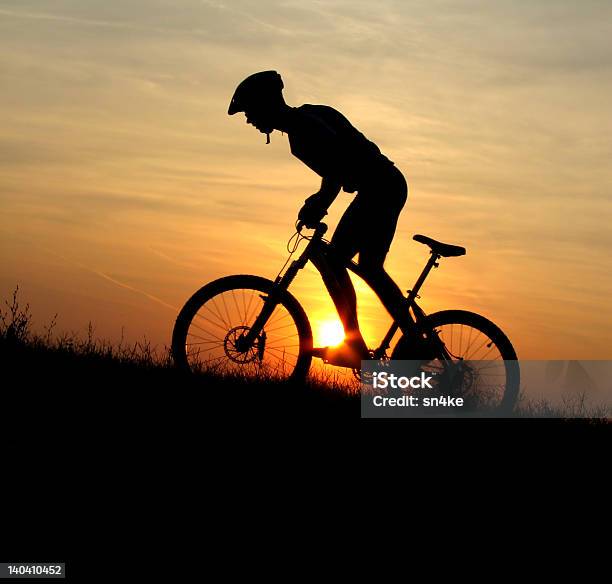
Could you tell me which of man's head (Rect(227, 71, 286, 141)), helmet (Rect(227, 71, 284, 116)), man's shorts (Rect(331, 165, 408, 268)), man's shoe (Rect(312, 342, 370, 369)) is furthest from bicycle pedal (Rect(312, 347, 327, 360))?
helmet (Rect(227, 71, 284, 116))

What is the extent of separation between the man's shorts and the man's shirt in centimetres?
8

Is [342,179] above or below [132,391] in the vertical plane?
above

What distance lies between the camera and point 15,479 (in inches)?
230

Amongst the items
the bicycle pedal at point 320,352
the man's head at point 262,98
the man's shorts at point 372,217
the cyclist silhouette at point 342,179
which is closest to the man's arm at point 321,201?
the cyclist silhouette at point 342,179

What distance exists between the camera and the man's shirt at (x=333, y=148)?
846 centimetres

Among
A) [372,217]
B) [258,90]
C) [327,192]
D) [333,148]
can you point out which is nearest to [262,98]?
[258,90]

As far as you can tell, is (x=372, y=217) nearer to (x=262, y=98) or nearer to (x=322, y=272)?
(x=322, y=272)

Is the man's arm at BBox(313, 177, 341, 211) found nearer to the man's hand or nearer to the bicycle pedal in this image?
the man's hand

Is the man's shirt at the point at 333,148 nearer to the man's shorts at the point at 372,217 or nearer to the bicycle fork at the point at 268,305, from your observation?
the man's shorts at the point at 372,217

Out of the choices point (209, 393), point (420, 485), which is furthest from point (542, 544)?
point (209, 393)

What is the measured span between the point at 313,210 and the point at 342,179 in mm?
355

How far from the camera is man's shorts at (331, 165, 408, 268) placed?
870cm

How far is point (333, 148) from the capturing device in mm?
8484

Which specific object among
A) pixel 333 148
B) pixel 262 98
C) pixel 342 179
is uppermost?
pixel 262 98
